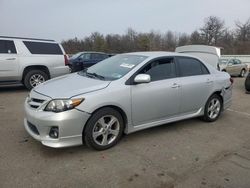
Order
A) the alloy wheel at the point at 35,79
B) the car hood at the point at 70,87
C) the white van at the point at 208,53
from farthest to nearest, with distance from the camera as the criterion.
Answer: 1. the white van at the point at 208,53
2. the alloy wheel at the point at 35,79
3. the car hood at the point at 70,87

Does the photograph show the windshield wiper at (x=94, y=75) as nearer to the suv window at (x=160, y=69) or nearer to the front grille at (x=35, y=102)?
the suv window at (x=160, y=69)

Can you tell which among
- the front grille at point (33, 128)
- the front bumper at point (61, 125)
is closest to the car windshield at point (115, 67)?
the front bumper at point (61, 125)

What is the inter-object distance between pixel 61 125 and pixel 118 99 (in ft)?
3.12

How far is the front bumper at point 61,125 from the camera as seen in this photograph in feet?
11.3

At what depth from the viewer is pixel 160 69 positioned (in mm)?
4605

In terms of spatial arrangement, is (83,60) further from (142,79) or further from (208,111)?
(142,79)

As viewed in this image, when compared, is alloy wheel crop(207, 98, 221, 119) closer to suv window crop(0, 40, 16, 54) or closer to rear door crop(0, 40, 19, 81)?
rear door crop(0, 40, 19, 81)

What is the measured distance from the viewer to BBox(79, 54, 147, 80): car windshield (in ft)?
14.0

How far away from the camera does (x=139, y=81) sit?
13.3ft

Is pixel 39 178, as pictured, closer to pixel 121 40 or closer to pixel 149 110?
pixel 149 110

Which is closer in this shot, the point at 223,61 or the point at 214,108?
the point at 214,108

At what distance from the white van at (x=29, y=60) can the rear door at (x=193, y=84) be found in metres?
5.25

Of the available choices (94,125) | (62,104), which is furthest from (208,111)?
(62,104)

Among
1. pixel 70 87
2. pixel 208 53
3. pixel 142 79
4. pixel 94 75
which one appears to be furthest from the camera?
pixel 208 53
